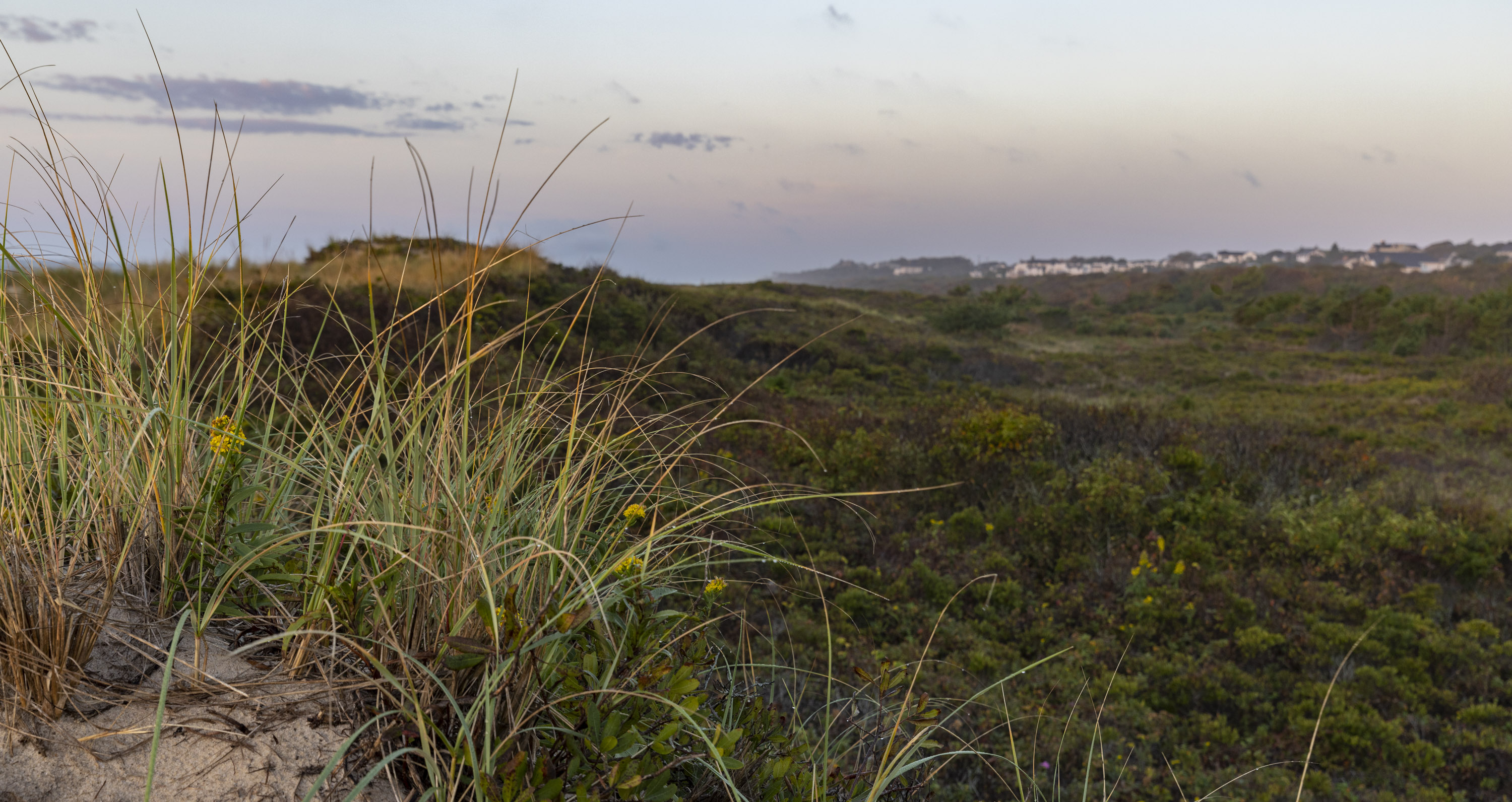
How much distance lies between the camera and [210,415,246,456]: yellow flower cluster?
1.66 meters

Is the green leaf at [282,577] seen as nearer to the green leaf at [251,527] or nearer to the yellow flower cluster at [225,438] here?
the green leaf at [251,527]

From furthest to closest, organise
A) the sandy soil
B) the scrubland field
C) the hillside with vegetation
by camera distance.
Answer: the hillside with vegetation < the scrubland field < the sandy soil

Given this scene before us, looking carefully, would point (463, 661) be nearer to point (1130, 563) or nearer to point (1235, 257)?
point (1130, 563)

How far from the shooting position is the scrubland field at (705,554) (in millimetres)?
1387

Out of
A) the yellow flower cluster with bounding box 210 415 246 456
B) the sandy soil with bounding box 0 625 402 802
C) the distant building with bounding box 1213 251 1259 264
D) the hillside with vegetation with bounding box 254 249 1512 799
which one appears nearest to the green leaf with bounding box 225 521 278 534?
the yellow flower cluster with bounding box 210 415 246 456

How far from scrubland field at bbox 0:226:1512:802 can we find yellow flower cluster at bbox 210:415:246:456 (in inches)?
0.7

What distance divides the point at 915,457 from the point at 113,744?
28.7 feet

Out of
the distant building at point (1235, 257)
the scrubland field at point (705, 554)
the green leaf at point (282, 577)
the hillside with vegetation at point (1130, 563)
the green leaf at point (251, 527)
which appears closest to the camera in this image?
the scrubland field at point (705, 554)

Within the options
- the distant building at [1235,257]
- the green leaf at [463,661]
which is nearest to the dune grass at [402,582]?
the green leaf at [463,661]

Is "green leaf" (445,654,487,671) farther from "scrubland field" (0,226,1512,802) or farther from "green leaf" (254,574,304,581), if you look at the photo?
"green leaf" (254,574,304,581)

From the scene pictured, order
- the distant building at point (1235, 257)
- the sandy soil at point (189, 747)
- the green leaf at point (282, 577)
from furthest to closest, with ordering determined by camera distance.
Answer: the distant building at point (1235, 257)
the green leaf at point (282, 577)
the sandy soil at point (189, 747)

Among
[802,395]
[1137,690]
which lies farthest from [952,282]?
[1137,690]

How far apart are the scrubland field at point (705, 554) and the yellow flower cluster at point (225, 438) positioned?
2cm

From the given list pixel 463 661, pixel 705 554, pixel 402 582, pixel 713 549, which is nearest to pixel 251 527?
pixel 402 582
